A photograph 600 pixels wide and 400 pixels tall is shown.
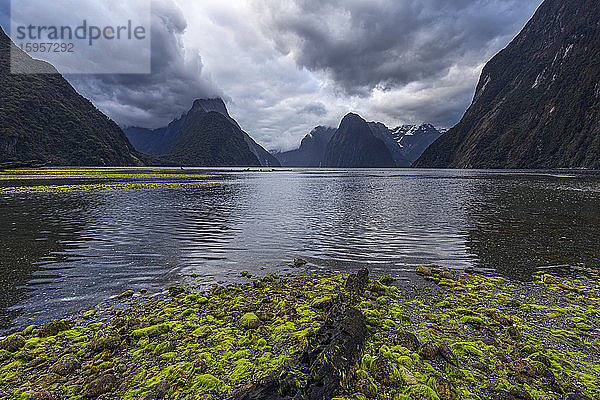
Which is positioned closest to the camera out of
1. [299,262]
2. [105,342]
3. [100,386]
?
[100,386]

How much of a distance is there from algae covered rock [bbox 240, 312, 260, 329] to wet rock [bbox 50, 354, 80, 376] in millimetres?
4535

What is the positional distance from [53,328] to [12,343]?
98 cm

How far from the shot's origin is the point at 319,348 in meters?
7.29

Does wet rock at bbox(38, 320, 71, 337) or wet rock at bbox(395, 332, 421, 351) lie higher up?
wet rock at bbox(395, 332, 421, 351)

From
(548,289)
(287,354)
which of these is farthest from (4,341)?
(548,289)

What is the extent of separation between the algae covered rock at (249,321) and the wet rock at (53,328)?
568 cm

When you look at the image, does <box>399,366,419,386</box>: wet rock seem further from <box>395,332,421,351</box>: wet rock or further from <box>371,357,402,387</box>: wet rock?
<box>395,332,421,351</box>: wet rock

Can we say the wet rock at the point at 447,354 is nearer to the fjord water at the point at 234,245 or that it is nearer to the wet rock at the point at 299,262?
the fjord water at the point at 234,245

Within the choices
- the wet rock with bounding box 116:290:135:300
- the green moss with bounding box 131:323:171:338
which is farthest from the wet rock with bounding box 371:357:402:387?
the wet rock with bounding box 116:290:135:300

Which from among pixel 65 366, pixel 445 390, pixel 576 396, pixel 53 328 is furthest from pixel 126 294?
pixel 576 396

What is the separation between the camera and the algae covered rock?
31.2 feet

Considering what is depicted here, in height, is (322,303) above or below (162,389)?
above

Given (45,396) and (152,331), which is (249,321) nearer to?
(152,331)

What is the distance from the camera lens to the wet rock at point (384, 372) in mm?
6906
